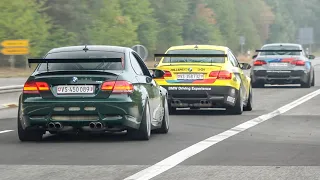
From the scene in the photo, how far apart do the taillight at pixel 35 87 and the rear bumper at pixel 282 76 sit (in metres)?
20.2

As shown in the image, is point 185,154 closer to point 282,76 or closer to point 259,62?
point 282,76

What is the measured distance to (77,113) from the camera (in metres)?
13.3

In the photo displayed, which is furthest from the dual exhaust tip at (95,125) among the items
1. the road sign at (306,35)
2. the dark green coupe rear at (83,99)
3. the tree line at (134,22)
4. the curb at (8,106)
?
the road sign at (306,35)

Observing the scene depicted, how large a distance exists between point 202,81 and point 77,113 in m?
6.44

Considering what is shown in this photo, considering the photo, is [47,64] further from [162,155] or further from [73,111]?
[162,155]

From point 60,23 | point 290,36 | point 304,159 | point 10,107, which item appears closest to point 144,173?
point 304,159

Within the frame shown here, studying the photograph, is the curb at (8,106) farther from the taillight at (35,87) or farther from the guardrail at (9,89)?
the taillight at (35,87)

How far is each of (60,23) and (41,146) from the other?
71.0 metres

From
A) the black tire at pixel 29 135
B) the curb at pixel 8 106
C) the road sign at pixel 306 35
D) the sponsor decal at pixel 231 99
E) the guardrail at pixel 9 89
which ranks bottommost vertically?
the road sign at pixel 306 35

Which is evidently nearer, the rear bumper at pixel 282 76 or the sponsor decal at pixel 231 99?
the sponsor decal at pixel 231 99

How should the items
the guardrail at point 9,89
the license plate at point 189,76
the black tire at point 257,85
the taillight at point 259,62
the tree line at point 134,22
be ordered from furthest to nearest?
the tree line at point 134,22, the black tire at point 257,85, the taillight at point 259,62, the guardrail at point 9,89, the license plate at point 189,76

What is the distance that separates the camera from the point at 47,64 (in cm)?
1366

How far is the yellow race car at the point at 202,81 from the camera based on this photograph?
19.5 metres

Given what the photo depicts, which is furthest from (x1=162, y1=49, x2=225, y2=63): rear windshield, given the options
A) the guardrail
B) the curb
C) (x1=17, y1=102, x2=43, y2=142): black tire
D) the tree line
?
the tree line
